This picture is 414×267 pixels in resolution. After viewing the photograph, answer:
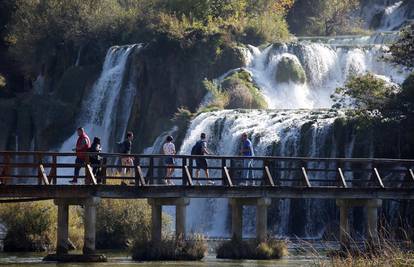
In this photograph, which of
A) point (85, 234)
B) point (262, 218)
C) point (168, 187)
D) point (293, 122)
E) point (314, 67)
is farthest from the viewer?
point (314, 67)

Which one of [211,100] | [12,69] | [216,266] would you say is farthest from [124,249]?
[12,69]

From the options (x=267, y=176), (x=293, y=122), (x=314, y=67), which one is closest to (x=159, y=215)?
(x=267, y=176)

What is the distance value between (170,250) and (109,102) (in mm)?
42461

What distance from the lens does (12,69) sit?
104 m

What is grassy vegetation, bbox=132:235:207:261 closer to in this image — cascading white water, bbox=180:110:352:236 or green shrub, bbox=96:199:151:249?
green shrub, bbox=96:199:151:249

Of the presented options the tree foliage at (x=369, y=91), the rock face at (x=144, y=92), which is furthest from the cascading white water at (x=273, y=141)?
the rock face at (x=144, y=92)

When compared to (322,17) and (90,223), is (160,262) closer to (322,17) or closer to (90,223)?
(90,223)

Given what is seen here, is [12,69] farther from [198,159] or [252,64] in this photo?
[198,159]

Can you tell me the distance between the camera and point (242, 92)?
77.5 meters

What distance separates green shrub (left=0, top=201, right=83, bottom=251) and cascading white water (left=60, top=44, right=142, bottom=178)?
32.4 m

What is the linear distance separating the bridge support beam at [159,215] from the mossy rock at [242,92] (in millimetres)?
30605

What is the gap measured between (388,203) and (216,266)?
18.9 meters

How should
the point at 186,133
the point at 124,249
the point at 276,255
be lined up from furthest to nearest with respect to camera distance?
the point at 186,133
the point at 124,249
the point at 276,255

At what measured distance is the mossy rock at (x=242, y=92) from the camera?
76.9 meters
